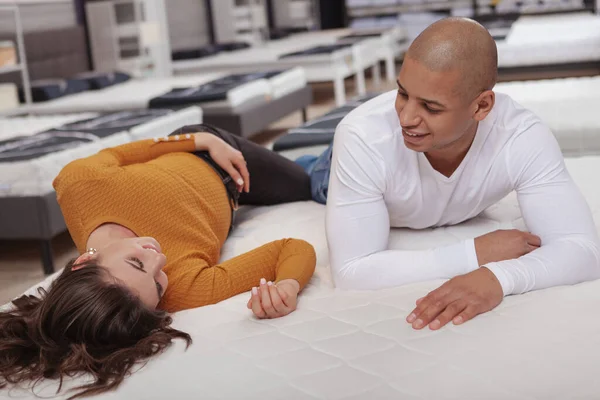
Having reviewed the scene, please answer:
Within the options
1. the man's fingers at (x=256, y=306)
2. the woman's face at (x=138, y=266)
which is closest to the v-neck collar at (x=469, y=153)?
the man's fingers at (x=256, y=306)

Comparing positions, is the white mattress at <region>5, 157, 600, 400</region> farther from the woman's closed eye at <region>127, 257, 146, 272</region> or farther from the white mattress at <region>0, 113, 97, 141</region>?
the white mattress at <region>0, 113, 97, 141</region>

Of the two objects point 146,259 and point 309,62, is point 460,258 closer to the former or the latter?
point 146,259

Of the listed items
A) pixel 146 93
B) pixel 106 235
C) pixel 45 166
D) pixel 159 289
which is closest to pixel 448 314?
pixel 159 289

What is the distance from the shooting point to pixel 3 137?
391cm

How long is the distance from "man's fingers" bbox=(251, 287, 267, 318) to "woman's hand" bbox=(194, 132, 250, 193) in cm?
62

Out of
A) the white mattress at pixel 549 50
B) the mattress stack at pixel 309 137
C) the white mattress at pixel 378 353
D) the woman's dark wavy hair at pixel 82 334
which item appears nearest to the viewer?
A: the white mattress at pixel 378 353

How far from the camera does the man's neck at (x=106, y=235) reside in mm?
→ 1665

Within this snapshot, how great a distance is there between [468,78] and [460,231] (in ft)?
1.79

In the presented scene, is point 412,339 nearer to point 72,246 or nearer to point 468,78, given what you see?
point 468,78

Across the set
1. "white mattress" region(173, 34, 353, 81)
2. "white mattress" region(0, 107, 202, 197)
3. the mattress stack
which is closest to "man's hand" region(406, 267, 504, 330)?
the mattress stack

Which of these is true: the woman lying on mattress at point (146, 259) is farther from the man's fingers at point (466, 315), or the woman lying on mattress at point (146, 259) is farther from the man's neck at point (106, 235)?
the man's fingers at point (466, 315)

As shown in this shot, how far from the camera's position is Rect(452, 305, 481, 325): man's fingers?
137cm

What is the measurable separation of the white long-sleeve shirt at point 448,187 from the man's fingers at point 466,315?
0.38 feet

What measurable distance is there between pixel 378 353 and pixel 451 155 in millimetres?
511
